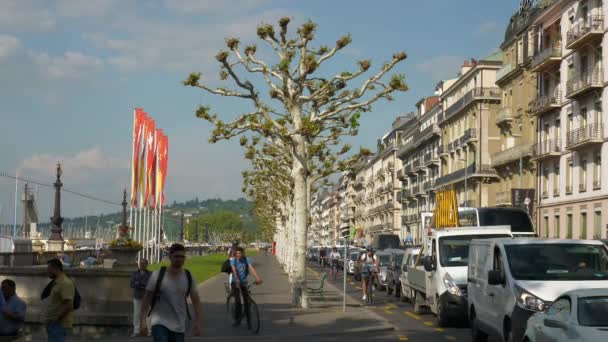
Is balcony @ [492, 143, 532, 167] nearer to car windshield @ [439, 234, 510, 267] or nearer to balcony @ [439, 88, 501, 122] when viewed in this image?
balcony @ [439, 88, 501, 122]

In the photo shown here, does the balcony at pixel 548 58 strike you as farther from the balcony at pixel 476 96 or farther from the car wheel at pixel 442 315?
the car wheel at pixel 442 315

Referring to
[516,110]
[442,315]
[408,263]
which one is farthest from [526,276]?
[516,110]

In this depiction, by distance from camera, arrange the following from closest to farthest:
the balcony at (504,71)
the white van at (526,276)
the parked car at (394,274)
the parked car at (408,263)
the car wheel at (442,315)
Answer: the white van at (526,276) → the car wheel at (442,315) → the parked car at (408,263) → the parked car at (394,274) → the balcony at (504,71)

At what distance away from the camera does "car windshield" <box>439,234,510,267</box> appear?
70.2 feet

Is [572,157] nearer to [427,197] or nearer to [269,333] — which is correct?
[269,333]

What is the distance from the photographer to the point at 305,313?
24.3 meters

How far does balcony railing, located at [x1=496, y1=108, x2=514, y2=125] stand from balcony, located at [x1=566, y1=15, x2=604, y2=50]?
1775 cm

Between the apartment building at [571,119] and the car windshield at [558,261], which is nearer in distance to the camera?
the car windshield at [558,261]

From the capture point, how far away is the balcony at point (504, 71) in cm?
7262

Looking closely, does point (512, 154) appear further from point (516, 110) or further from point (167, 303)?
point (167, 303)

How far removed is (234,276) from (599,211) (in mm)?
35766

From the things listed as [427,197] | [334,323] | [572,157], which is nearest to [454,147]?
[427,197]

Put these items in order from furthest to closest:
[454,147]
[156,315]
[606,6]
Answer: [454,147] < [606,6] < [156,315]

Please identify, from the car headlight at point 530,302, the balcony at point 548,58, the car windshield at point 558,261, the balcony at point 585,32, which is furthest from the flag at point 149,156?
the car headlight at point 530,302
